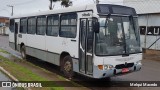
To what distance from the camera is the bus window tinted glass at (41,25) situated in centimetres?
1440

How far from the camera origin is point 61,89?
916cm

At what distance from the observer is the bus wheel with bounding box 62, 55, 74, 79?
1166 cm

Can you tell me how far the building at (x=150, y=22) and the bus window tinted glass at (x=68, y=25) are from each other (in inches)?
583

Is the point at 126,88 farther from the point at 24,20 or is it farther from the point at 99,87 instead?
the point at 24,20

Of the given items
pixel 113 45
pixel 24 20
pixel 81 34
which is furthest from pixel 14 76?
pixel 24 20

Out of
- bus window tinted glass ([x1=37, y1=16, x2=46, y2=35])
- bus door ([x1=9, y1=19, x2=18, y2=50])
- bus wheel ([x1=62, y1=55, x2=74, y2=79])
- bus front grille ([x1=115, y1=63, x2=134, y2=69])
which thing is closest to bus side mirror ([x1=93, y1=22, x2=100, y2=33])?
bus front grille ([x1=115, y1=63, x2=134, y2=69])

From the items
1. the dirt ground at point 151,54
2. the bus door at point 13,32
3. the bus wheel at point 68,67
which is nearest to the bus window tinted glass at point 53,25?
the bus wheel at point 68,67

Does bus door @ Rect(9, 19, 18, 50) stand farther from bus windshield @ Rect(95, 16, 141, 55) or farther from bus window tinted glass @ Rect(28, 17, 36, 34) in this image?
bus windshield @ Rect(95, 16, 141, 55)

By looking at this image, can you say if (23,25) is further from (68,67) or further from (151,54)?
(151,54)

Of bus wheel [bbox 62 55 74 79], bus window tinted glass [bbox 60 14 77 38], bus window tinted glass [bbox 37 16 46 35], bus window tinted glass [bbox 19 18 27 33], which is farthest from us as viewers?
bus window tinted glass [bbox 19 18 27 33]

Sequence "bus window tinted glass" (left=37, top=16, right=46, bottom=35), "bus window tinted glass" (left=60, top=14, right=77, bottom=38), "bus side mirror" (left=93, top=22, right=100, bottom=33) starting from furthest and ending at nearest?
"bus window tinted glass" (left=37, top=16, right=46, bottom=35), "bus window tinted glass" (left=60, top=14, right=77, bottom=38), "bus side mirror" (left=93, top=22, right=100, bottom=33)

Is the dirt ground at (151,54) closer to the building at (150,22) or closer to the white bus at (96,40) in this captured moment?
the building at (150,22)

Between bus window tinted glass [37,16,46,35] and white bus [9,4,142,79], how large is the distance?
1.16 metres

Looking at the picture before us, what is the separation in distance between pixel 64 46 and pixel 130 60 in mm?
3041
